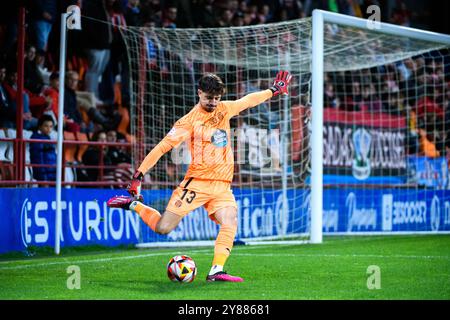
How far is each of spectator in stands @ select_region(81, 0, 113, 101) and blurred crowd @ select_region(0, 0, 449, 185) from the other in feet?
0.06

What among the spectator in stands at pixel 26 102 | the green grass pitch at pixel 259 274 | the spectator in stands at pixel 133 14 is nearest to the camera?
the green grass pitch at pixel 259 274

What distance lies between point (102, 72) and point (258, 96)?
785 centimetres

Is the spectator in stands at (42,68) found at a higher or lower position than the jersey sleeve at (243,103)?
higher

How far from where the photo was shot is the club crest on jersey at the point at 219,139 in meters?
9.00

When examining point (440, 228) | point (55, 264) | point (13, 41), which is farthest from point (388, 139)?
point (55, 264)

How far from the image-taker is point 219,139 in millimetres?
9016

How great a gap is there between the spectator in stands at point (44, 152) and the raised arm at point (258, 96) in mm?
5121

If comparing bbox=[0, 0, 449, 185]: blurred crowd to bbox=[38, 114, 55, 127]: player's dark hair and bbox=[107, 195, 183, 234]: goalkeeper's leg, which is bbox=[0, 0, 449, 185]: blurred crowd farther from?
bbox=[107, 195, 183, 234]: goalkeeper's leg

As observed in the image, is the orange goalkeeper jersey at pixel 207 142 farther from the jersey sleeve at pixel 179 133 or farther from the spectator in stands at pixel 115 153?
the spectator in stands at pixel 115 153

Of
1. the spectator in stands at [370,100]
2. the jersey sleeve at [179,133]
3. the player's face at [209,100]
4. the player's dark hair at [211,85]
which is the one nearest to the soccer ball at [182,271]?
the jersey sleeve at [179,133]

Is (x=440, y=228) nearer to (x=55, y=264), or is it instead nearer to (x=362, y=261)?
(x=362, y=261)

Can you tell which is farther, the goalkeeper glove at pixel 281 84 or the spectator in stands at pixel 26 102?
the spectator in stands at pixel 26 102

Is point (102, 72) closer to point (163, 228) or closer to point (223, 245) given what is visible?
point (163, 228)

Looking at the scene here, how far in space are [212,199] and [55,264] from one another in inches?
106
